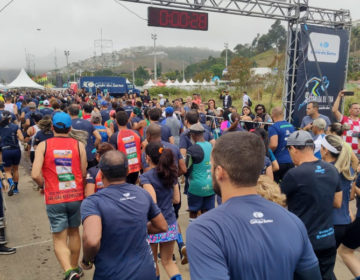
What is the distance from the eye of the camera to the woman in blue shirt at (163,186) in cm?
306

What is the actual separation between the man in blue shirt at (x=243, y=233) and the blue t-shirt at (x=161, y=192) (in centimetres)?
172

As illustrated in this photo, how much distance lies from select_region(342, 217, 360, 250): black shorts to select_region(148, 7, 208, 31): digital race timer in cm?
753

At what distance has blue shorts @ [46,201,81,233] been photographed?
342 centimetres

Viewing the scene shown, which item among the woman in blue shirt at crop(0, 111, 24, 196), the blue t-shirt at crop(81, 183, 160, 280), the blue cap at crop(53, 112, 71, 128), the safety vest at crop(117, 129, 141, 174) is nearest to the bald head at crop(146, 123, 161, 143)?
the blue cap at crop(53, 112, 71, 128)

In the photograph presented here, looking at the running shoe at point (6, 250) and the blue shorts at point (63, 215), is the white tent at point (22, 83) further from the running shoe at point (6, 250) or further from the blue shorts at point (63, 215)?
the blue shorts at point (63, 215)

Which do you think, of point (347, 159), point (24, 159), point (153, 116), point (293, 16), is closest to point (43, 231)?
point (153, 116)

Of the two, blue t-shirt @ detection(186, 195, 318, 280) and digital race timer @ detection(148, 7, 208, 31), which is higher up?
digital race timer @ detection(148, 7, 208, 31)

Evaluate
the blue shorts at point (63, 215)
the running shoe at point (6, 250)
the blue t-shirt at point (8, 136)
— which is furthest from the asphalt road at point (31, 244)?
the blue t-shirt at point (8, 136)

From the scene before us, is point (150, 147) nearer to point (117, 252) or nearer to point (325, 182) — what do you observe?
point (117, 252)

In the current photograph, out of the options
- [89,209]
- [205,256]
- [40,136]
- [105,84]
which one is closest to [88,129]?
[40,136]

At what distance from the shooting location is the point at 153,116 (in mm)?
5379

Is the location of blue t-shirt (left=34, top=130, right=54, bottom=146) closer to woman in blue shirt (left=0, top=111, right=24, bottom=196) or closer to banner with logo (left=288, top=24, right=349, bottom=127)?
woman in blue shirt (left=0, top=111, right=24, bottom=196)

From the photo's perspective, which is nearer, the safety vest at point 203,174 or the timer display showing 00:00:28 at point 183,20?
the safety vest at point 203,174

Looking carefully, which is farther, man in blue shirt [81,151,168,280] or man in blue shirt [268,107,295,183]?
man in blue shirt [268,107,295,183]
